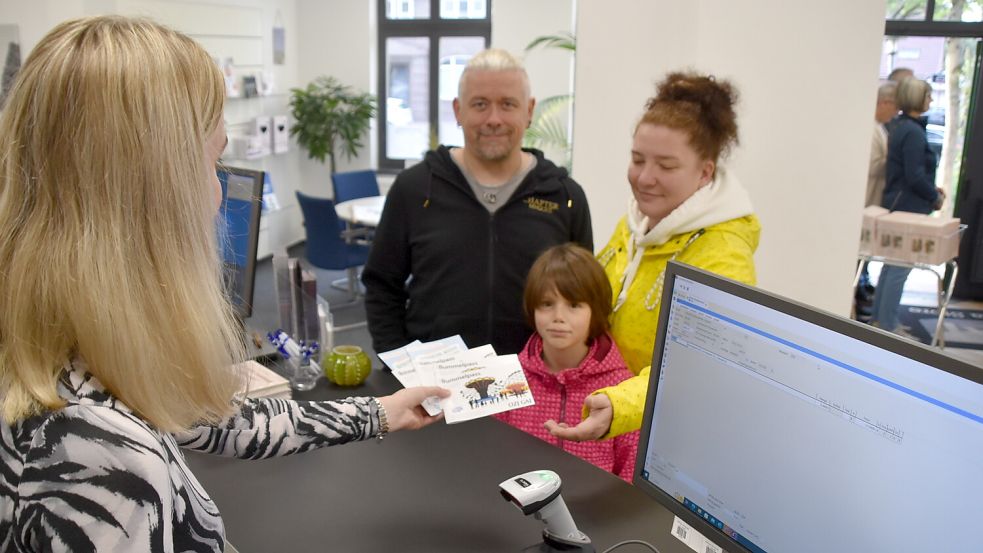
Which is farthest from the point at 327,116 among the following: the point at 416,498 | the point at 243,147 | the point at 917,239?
the point at 416,498

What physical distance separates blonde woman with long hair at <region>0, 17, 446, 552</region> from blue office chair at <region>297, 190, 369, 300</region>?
15.7 ft

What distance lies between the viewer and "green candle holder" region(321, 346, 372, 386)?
80.1 inches

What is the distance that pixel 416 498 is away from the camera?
1448 millimetres

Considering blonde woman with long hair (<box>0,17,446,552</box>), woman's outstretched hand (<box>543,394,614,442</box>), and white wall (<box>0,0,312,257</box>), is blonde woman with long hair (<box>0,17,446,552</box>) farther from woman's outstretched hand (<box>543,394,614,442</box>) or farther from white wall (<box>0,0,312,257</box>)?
white wall (<box>0,0,312,257</box>)

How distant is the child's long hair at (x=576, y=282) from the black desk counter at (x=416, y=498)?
0.36 meters

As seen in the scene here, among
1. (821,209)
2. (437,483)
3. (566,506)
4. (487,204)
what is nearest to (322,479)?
(437,483)

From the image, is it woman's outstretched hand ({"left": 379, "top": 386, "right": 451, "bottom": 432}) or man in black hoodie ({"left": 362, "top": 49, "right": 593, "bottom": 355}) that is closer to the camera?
woman's outstretched hand ({"left": 379, "top": 386, "right": 451, "bottom": 432})

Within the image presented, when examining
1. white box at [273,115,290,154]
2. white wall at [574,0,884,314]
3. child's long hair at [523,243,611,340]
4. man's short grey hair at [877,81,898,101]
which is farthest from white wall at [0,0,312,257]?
man's short grey hair at [877,81,898,101]

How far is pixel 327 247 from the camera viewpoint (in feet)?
19.2

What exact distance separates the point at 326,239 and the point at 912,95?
416 centimetres

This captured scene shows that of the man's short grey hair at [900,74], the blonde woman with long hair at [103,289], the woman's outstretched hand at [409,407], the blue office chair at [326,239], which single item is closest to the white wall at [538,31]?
the blue office chair at [326,239]

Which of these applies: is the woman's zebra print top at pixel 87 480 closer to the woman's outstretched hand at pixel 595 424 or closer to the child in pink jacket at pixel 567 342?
the woman's outstretched hand at pixel 595 424

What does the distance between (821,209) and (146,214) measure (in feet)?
10.1

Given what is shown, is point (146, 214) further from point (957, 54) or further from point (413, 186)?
point (957, 54)
